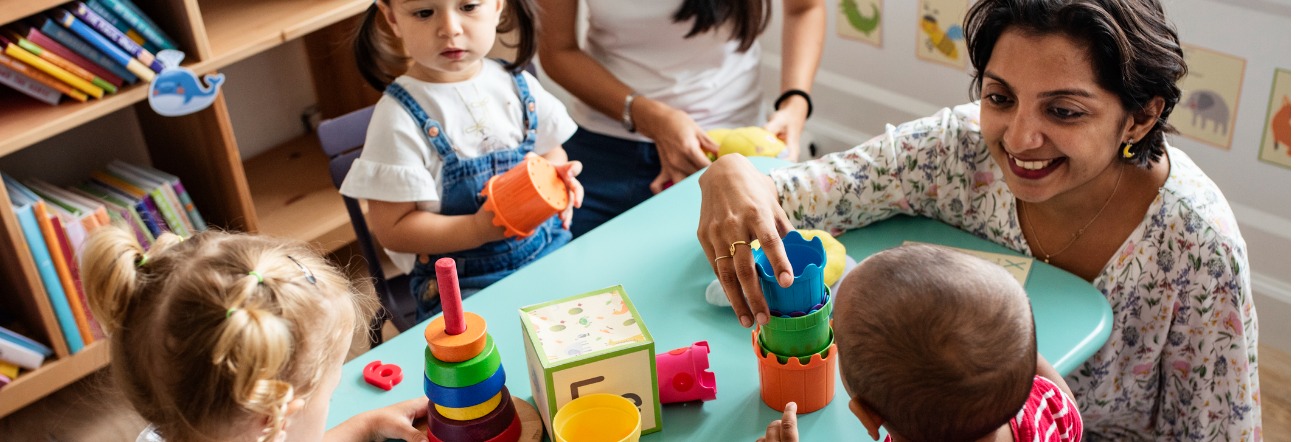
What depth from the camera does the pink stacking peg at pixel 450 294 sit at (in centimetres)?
107

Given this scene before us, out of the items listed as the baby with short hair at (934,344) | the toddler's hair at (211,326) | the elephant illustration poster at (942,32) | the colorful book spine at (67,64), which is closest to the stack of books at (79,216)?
the colorful book spine at (67,64)

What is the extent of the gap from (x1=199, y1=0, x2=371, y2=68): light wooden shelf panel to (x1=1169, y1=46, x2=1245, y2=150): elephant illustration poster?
171 cm

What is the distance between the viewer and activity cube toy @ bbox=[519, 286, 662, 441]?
1.13 m

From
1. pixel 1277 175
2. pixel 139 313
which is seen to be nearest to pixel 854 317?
pixel 139 313

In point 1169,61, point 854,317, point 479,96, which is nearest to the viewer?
point 854,317

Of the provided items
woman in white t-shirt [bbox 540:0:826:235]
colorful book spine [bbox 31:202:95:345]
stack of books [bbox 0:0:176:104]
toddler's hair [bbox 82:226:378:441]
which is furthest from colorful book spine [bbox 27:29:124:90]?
toddler's hair [bbox 82:226:378:441]

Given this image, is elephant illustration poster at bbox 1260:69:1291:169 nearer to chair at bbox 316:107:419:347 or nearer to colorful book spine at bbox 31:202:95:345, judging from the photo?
chair at bbox 316:107:419:347

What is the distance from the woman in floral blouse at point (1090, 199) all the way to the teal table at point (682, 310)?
0.06 m

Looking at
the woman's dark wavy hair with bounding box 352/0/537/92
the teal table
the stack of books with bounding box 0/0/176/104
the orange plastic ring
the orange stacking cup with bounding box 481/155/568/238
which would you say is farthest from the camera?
the stack of books with bounding box 0/0/176/104

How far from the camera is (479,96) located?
1.75 metres

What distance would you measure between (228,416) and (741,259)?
1.84ft

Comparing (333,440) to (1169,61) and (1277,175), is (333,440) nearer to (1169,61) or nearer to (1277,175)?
(1169,61)

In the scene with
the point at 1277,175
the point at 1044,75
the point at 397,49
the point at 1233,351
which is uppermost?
the point at 1044,75

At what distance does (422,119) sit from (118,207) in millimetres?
934
